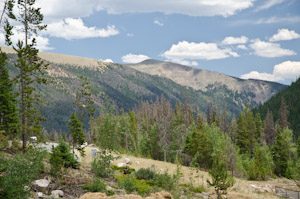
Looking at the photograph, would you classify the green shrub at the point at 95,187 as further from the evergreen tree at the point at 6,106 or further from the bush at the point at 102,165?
the evergreen tree at the point at 6,106

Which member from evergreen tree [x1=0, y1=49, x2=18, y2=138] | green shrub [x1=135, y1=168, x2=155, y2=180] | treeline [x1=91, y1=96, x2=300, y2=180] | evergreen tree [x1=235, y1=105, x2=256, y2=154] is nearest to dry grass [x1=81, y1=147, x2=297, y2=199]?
green shrub [x1=135, y1=168, x2=155, y2=180]

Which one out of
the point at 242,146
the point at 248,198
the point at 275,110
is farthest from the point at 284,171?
the point at 275,110

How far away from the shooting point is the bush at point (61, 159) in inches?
741

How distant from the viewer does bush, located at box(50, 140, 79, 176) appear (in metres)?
18.8

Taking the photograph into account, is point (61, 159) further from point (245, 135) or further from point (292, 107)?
point (292, 107)

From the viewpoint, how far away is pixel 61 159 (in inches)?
765

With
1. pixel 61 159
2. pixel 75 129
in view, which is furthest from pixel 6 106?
pixel 61 159

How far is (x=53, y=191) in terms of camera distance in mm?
16688

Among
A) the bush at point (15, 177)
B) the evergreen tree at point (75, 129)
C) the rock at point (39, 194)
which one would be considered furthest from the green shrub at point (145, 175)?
the bush at point (15, 177)

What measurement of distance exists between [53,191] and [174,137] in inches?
1797

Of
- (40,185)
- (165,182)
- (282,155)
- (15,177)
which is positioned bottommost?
(282,155)

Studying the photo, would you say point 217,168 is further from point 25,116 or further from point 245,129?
point 245,129

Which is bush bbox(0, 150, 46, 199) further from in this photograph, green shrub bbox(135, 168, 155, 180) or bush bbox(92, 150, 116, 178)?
green shrub bbox(135, 168, 155, 180)

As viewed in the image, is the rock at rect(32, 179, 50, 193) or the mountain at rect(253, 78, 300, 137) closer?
the rock at rect(32, 179, 50, 193)
